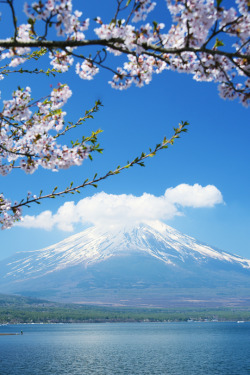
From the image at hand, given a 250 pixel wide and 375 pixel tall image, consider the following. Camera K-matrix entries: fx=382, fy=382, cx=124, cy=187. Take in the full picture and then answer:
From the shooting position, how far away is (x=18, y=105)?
17.0 feet

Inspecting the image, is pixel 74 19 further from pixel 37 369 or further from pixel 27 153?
pixel 37 369

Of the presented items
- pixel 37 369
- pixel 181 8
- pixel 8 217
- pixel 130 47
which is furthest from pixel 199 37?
pixel 37 369

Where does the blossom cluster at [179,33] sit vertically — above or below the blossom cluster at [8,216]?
above

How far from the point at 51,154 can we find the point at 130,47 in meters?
1.77

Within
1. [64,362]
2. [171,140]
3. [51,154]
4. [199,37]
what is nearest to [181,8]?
[199,37]

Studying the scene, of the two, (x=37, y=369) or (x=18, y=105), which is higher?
(x=18, y=105)

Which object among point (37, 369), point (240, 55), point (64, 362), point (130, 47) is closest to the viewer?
point (240, 55)

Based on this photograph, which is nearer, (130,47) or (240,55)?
(240,55)

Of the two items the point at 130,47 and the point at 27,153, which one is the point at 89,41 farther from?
the point at 27,153

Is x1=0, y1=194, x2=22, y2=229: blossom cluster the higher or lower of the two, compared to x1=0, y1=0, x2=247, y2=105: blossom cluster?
lower

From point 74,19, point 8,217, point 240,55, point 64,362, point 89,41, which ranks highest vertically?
point 74,19

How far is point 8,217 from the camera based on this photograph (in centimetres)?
593

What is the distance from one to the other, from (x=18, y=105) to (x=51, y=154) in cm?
88

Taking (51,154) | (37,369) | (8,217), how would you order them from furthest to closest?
(37,369)
(8,217)
(51,154)
